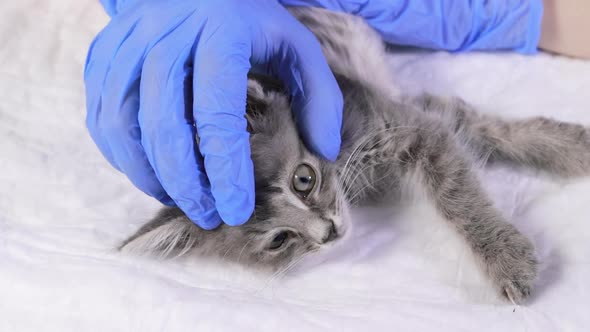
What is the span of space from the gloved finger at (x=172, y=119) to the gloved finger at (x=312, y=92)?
269mm

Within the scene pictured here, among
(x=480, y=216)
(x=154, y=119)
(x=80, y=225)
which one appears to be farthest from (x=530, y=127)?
(x=80, y=225)

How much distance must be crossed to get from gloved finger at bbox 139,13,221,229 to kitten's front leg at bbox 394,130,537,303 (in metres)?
0.65

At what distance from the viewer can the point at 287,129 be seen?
4.82ft

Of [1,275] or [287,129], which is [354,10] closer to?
[287,129]

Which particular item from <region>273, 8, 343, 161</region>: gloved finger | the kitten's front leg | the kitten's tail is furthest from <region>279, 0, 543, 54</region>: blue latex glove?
<region>273, 8, 343, 161</region>: gloved finger

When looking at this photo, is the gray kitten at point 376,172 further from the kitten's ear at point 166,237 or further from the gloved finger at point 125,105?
the gloved finger at point 125,105

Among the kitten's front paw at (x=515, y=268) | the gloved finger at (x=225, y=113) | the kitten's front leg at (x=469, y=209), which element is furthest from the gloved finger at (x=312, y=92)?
the kitten's front paw at (x=515, y=268)

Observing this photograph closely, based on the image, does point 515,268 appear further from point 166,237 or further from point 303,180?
point 166,237

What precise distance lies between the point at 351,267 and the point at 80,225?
2.54 ft

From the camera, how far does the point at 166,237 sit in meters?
1.42

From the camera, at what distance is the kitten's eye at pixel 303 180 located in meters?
1.45

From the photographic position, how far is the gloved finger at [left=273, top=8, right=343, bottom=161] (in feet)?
4.72

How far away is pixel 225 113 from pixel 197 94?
0.08 m

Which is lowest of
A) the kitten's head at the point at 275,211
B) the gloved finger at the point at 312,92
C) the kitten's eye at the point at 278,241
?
the kitten's eye at the point at 278,241
